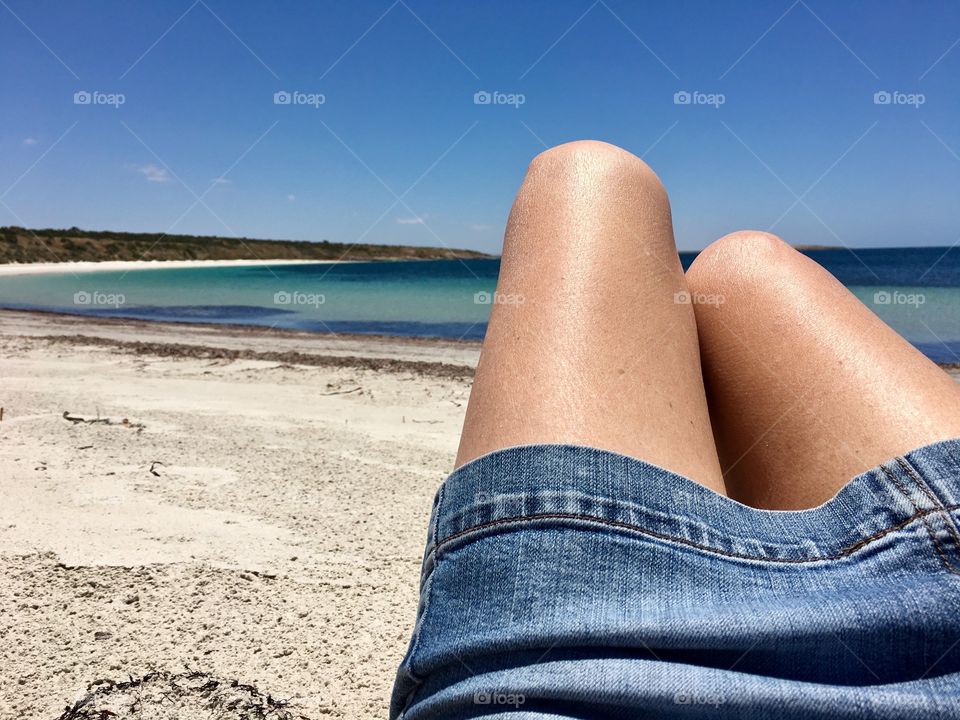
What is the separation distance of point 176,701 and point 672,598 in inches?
43.5

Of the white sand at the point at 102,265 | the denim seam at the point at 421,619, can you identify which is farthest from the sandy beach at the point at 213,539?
the white sand at the point at 102,265

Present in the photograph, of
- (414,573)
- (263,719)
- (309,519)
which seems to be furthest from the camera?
(309,519)

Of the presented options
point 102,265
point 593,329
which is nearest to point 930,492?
point 593,329

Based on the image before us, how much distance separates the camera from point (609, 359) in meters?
0.80

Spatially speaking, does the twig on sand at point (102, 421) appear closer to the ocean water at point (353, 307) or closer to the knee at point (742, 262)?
the knee at point (742, 262)

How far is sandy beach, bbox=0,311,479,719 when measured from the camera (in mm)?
1399

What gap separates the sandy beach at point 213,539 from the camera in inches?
55.1

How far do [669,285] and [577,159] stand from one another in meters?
0.23

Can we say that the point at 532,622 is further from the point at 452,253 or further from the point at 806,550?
the point at 452,253

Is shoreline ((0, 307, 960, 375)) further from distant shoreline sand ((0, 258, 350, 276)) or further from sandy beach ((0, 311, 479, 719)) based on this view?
distant shoreline sand ((0, 258, 350, 276))

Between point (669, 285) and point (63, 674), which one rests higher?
point (669, 285)

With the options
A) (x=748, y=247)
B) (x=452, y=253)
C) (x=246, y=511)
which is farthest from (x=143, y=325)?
(x=452, y=253)

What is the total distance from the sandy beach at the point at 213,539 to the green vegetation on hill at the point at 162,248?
38401 mm

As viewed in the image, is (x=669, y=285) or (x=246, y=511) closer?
(x=669, y=285)
